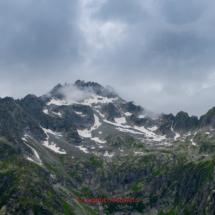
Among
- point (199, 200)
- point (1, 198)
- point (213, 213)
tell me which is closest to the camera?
point (213, 213)

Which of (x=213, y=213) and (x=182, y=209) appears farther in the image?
(x=182, y=209)

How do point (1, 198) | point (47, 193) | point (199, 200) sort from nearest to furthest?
1. point (1, 198)
2. point (199, 200)
3. point (47, 193)

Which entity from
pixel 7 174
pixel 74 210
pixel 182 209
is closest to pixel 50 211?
pixel 74 210

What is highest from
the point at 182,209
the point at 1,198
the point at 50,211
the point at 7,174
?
the point at 7,174

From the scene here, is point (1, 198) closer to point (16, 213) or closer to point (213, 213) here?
point (16, 213)

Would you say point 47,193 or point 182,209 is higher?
point 47,193

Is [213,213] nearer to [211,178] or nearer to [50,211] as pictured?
[211,178]

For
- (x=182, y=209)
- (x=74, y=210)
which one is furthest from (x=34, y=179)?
(x=182, y=209)

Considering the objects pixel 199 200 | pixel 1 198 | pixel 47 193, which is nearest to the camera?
pixel 1 198

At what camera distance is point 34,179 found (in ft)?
645

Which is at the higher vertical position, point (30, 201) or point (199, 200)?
point (30, 201)

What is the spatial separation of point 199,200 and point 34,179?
438 feet

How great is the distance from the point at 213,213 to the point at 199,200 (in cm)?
2955

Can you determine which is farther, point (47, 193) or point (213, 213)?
point (47, 193)
